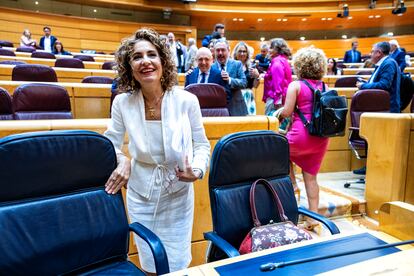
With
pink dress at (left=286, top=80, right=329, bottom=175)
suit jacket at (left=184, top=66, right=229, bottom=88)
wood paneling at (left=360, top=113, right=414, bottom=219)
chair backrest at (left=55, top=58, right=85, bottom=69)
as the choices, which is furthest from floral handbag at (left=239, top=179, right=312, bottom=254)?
chair backrest at (left=55, top=58, right=85, bottom=69)

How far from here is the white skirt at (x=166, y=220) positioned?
3.82 ft

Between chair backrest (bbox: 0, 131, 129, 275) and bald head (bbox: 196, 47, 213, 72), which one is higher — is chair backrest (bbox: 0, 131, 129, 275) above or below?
below

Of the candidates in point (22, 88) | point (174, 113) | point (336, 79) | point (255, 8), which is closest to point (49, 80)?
point (22, 88)

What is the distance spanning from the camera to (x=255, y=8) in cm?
1097

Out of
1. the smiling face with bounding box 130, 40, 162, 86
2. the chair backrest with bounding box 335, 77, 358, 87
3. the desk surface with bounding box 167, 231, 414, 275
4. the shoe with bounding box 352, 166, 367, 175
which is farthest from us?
the chair backrest with bounding box 335, 77, 358, 87

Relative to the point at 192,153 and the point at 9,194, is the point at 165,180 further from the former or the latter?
the point at 9,194

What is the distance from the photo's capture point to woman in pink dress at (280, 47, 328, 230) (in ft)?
5.99

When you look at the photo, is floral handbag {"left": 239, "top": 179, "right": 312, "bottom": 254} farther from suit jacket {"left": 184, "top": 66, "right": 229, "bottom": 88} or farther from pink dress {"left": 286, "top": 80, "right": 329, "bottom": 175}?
suit jacket {"left": 184, "top": 66, "right": 229, "bottom": 88}

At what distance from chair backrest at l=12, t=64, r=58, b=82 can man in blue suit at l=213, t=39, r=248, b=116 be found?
64.8 inches

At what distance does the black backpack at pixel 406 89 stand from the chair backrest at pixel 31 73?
3410mm

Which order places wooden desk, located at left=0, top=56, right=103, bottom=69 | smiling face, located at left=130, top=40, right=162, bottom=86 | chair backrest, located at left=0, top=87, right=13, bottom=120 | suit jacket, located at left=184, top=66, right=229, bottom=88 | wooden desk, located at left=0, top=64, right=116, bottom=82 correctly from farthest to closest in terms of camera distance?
wooden desk, located at left=0, top=56, right=103, bottom=69
wooden desk, located at left=0, top=64, right=116, bottom=82
suit jacket, located at left=184, top=66, right=229, bottom=88
chair backrest, located at left=0, top=87, right=13, bottom=120
smiling face, located at left=130, top=40, right=162, bottom=86

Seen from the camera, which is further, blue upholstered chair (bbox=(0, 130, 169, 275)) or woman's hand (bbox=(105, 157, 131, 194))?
woman's hand (bbox=(105, 157, 131, 194))

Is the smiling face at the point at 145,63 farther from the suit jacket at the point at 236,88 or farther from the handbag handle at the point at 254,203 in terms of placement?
the suit jacket at the point at 236,88

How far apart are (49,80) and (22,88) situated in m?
0.99
